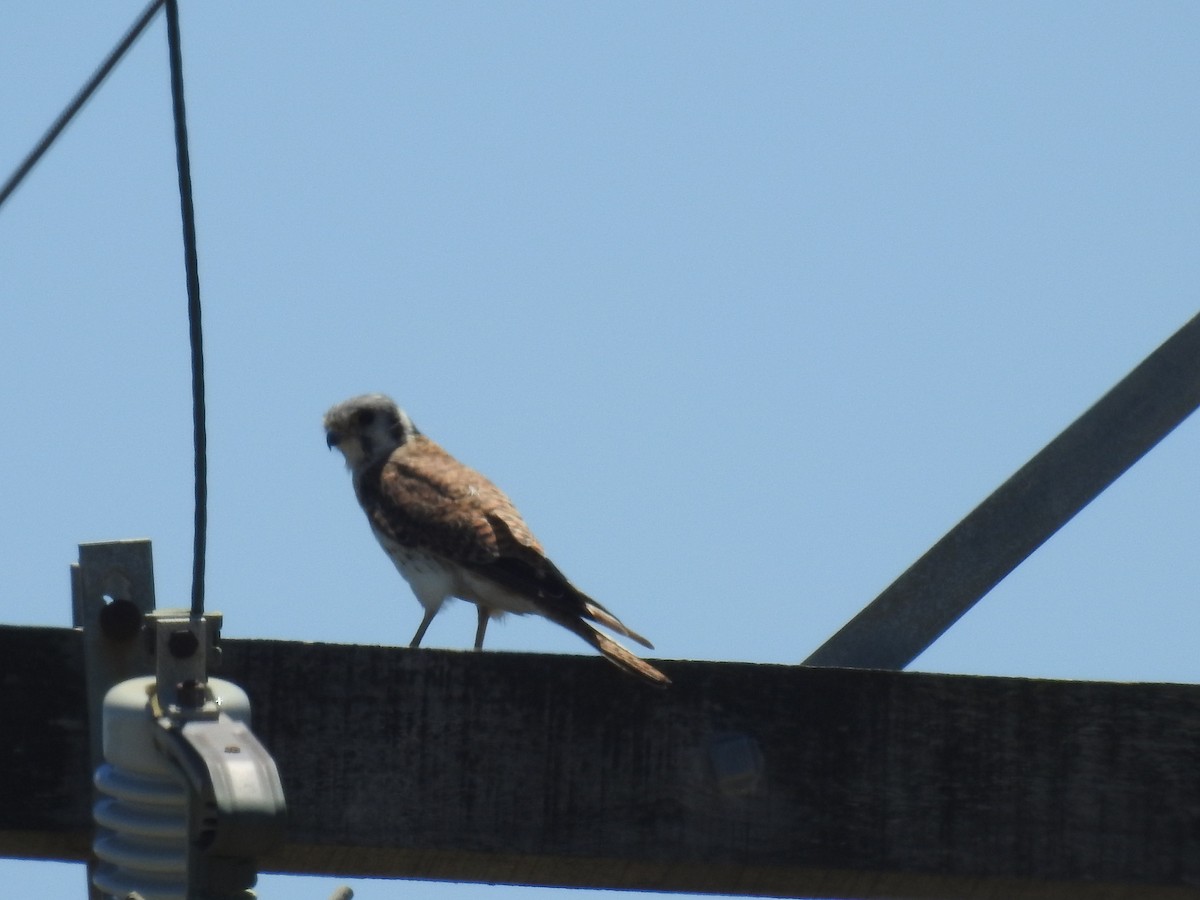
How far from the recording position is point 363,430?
6961 millimetres

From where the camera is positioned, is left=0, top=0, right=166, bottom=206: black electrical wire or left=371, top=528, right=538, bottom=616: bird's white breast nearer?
left=0, top=0, right=166, bottom=206: black electrical wire

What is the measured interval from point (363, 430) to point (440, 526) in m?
1.13

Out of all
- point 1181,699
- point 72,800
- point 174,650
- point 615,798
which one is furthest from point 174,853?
point 1181,699

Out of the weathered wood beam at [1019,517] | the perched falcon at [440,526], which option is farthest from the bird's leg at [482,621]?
the weathered wood beam at [1019,517]

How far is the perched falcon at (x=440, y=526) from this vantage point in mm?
5277

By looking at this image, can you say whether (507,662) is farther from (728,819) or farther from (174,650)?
(174,650)

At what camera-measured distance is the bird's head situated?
6.94 meters

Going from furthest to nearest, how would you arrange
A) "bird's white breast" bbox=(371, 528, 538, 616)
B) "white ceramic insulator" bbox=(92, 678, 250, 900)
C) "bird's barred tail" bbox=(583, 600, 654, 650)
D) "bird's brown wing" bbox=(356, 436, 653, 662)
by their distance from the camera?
"bird's white breast" bbox=(371, 528, 538, 616) → "bird's brown wing" bbox=(356, 436, 653, 662) → "bird's barred tail" bbox=(583, 600, 654, 650) → "white ceramic insulator" bbox=(92, 678, 250, 900)

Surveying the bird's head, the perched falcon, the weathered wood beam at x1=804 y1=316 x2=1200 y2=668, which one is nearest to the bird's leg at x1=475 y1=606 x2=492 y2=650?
the perched falcon

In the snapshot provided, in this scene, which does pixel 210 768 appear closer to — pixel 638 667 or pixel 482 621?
pixel 638 667

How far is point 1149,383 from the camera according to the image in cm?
258

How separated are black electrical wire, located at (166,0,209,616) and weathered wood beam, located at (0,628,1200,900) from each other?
1.43 ft

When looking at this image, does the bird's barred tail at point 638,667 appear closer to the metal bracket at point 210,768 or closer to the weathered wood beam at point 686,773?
the weathered wood beam at point 686,773

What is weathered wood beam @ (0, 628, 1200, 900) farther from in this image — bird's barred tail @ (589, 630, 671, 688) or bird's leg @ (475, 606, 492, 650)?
bird's leg @ (475, 606, 492, 650)
